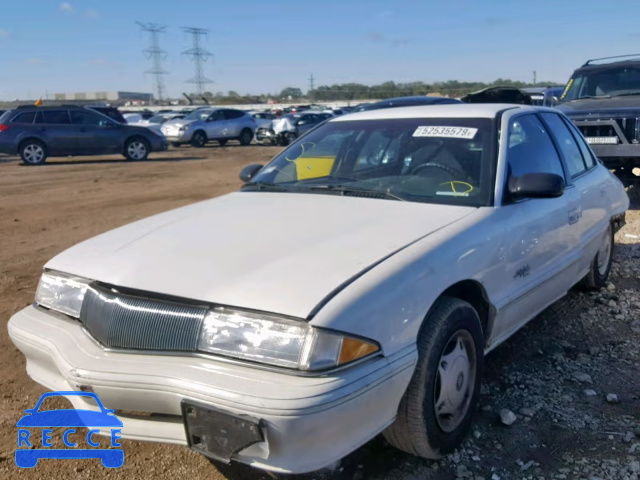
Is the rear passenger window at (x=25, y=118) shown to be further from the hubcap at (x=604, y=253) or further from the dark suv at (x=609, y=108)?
the hubcap at (x=604, y=253)

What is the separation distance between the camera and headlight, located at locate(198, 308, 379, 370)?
7.16 ft

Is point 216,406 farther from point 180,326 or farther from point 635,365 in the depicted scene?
point 635,365

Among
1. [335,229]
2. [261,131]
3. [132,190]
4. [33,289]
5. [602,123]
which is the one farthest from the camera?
[261,131]

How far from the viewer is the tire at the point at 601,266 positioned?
5.01m

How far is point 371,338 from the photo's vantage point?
2285 millimetres

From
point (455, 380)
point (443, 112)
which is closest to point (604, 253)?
point (443, 112)

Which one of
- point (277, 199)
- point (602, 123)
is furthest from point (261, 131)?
point (277, 199)

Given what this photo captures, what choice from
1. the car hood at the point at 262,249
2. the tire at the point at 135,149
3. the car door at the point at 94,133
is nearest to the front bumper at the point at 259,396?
the car hood at the point at 262,249

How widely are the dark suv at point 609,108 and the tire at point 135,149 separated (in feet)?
40.1

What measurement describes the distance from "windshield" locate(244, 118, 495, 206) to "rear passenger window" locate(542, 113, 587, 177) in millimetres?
1007

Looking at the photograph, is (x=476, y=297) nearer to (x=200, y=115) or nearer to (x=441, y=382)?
(x=441, y=382)

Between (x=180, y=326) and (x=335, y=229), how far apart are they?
881 mm

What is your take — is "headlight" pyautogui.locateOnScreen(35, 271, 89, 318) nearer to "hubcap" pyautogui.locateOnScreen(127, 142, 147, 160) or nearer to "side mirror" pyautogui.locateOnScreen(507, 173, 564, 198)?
"side mirror" pyautogui.locateOnScreen(507, 173, 564, 198)

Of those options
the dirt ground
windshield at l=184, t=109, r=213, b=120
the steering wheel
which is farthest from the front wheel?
the steering wheel
